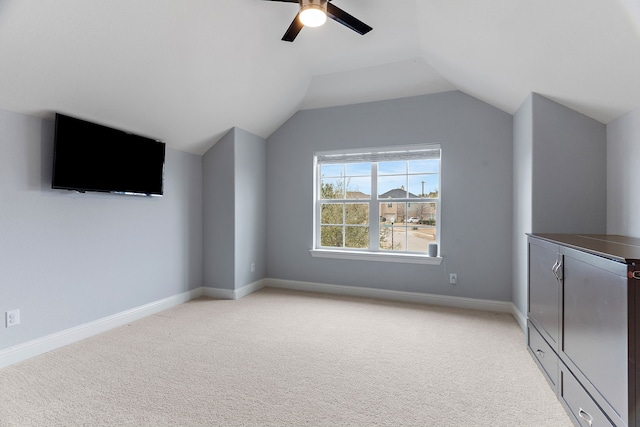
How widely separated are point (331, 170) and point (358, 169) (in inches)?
16.0

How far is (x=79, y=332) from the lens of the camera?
9.02ft

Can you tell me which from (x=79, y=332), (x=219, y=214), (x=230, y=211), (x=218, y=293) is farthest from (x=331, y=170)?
(x=79, y=332)

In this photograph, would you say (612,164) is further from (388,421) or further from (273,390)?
(273,390)

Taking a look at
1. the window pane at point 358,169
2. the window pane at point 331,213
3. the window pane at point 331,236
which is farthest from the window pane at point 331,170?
the window pane at point 331,236

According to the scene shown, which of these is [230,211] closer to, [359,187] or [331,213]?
[331,213]

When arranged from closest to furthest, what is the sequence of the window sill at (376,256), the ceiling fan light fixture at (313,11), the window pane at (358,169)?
the ceiling fan light fixture at (313,11) < the window sill at (376,256) < the window pane at (358,169)

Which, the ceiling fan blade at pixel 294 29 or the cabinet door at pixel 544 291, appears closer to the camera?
the cabinet door at pixel 544 291

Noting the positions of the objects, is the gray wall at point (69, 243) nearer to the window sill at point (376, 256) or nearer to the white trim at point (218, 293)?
the white trim at point (218, 293)

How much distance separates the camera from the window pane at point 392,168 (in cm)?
414

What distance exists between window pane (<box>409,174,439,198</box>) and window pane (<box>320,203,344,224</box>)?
1026 millimetres

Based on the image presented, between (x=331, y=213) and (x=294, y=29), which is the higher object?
(x=294, y=29)

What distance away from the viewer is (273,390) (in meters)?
2.00

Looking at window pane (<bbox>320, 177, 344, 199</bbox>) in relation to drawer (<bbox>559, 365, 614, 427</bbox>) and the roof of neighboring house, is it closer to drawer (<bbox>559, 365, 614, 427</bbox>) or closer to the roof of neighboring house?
the roof of neighboring house

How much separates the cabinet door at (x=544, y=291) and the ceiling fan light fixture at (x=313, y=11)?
220cm
